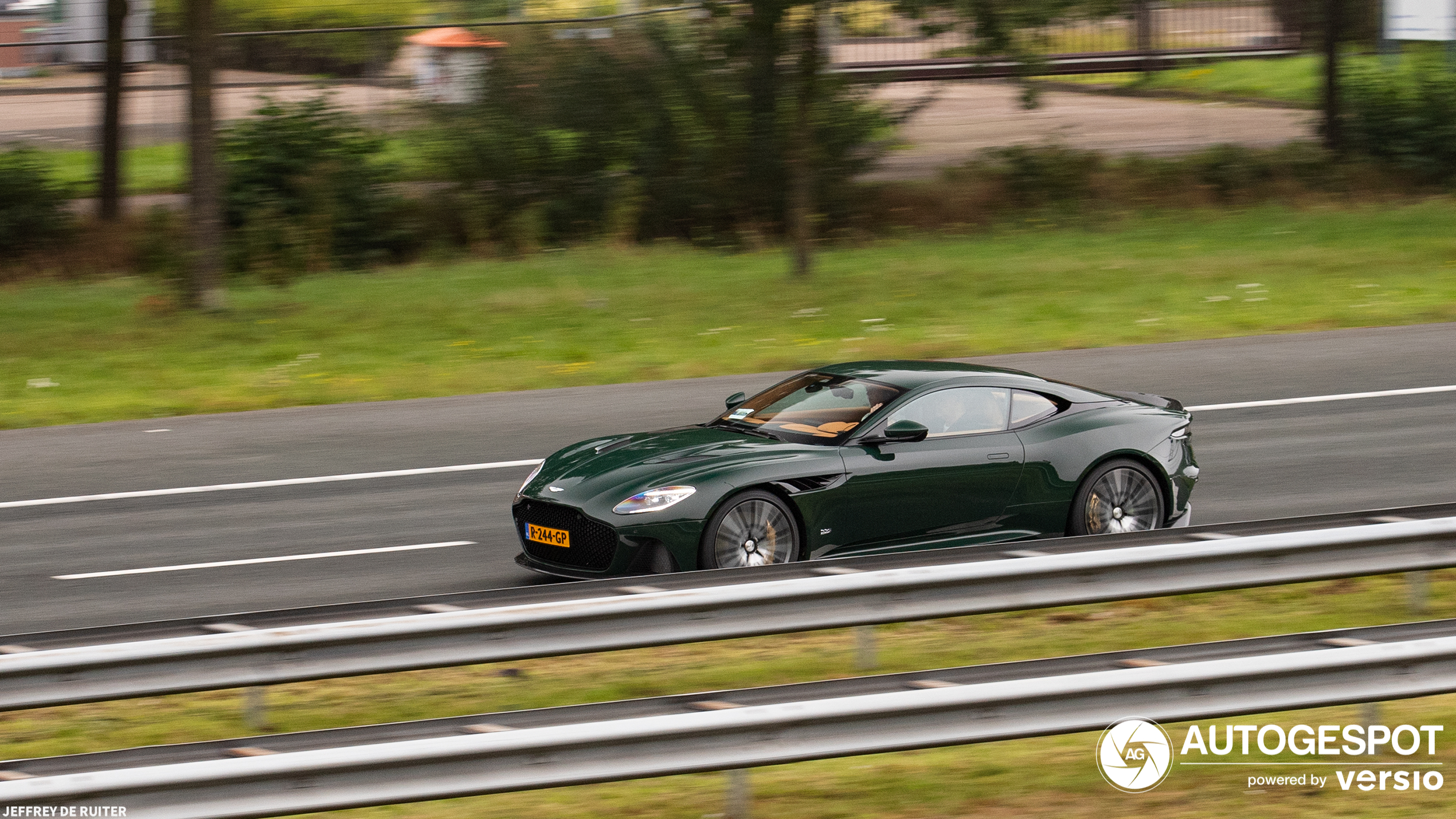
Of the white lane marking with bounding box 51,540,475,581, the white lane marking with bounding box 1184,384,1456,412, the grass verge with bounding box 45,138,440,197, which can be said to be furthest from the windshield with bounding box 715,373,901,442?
the grass verge with bounding box 45,138,440,197

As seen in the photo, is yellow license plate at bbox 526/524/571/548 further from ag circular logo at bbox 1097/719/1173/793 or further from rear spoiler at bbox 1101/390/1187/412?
ag circular logo at bbox 1097/719/1173/793

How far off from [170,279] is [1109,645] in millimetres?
15916

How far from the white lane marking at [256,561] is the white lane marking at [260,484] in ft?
6.81

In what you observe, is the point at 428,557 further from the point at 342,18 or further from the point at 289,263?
the point at 342,18

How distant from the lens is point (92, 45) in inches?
1017

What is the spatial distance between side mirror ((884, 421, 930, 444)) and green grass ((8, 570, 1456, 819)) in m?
1.16

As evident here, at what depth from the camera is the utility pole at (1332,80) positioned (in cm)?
2755

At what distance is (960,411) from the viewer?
30.1 feet

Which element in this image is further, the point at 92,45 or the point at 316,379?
the point at 92,45

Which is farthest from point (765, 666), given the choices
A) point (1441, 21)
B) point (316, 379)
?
point (1441, 21)

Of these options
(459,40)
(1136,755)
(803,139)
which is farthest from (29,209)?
(1136,755)

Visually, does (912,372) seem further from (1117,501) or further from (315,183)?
(315,183)

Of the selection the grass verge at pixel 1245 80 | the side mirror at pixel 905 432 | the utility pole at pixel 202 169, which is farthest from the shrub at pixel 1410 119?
the side mirror at pixel 905 432

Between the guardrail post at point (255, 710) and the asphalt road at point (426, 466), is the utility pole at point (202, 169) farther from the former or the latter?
the guardrail post at point (255, 710)
